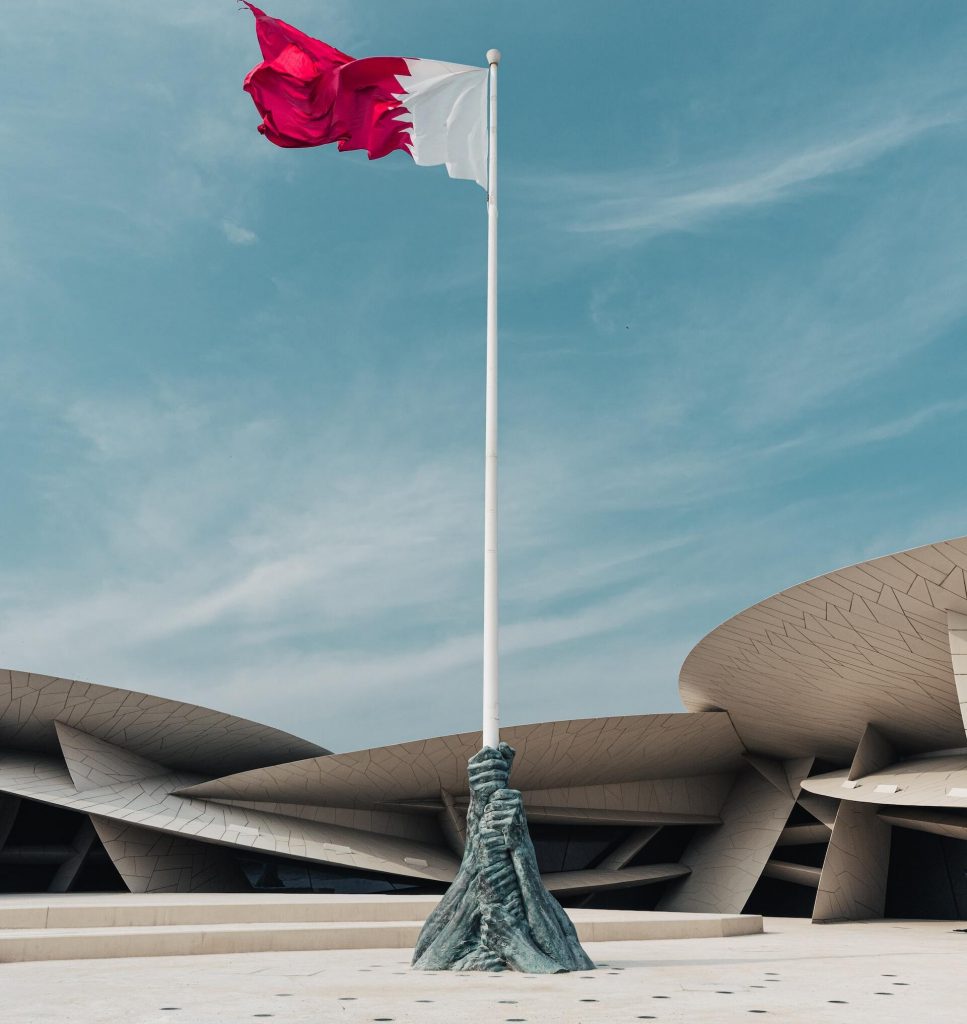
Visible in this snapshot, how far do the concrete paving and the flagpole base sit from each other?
0.35 metres

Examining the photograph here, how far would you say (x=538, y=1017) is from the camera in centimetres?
582

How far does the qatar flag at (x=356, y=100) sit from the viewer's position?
10.1 m

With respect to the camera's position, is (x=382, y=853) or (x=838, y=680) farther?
(x=382, y=853)

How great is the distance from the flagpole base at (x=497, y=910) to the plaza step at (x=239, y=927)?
2738 millimetres

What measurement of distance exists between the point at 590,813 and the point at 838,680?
942 cm

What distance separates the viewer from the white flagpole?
9.02 metres

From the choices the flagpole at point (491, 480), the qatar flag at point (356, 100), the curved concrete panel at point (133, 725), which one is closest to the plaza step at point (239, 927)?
the flagpole at point (491, 480)

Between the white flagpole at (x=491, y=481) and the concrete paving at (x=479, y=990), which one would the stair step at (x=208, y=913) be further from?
the white flagpole at (x=491, y=481)

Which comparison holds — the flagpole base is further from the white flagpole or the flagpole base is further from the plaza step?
the plaza step

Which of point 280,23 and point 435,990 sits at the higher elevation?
point 280,23

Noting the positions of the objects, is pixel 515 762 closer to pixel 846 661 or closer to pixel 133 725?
pixel 846 661

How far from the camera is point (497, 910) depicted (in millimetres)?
8477

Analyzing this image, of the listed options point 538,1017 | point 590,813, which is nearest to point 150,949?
point 538,1017

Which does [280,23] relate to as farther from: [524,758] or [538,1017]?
[524,758]
